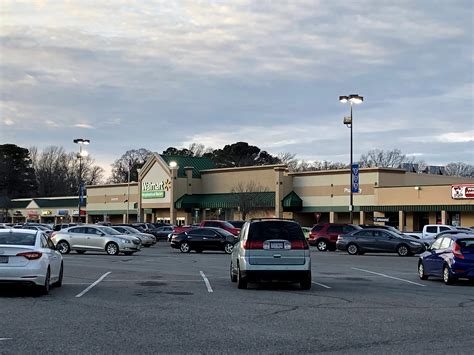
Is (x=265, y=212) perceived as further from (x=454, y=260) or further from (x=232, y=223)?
(x=454, y=260)

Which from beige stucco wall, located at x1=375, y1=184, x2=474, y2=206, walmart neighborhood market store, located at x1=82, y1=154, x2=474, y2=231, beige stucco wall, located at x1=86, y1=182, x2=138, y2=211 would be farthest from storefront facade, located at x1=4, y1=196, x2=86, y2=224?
beige stucco wall, located at x1=375, y1=184, x2=474, y2=206

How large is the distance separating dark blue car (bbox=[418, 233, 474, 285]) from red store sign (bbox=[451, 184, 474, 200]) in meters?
38.9

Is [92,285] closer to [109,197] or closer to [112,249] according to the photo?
[112,249]

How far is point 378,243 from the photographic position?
37938mm

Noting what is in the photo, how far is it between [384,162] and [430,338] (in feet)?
423

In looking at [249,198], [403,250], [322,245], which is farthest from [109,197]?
[403,250]

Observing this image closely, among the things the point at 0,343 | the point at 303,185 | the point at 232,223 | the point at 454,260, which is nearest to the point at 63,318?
the point at 0,343

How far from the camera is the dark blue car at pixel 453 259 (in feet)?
63.9

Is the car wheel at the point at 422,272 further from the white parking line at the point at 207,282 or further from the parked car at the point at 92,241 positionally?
the parked car at the point at 92,241

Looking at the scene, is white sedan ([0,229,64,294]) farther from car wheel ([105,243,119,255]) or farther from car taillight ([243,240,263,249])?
car wheel ([105,243,119,255])

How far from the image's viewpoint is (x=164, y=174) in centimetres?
8562

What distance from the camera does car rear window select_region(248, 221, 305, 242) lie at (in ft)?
57.6

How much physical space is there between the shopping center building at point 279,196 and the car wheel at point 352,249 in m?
23.0

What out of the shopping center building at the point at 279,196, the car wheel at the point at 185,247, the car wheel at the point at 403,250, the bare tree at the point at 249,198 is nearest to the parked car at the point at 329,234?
the car wheel at the point at 403,250
